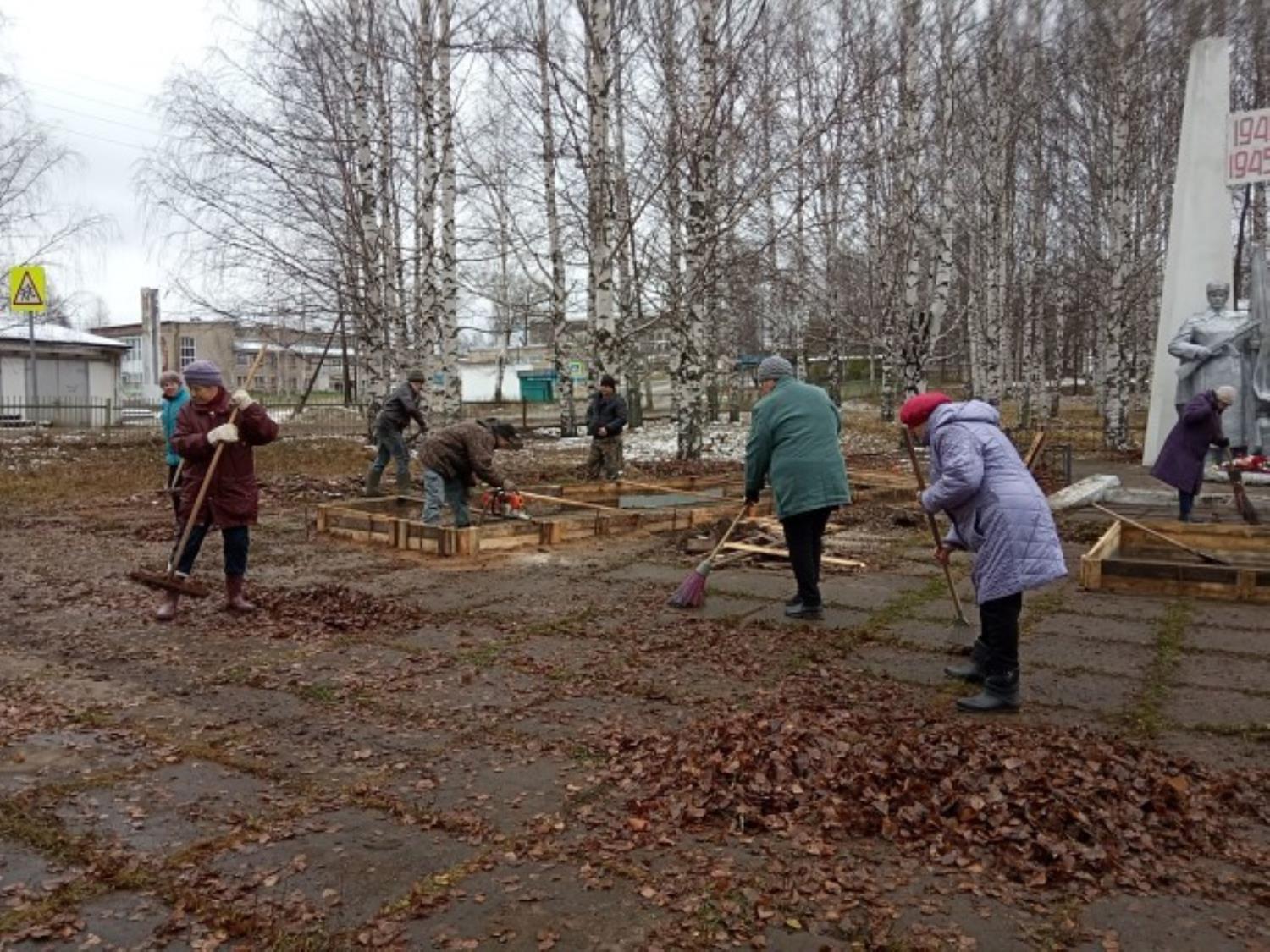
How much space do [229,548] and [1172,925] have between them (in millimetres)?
5671

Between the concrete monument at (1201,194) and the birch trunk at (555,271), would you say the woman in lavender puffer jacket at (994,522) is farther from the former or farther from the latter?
the birch trunk at (555,271)

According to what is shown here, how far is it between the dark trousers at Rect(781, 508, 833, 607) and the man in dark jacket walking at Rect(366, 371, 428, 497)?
258 inches

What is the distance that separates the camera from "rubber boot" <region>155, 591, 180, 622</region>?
20.9ft

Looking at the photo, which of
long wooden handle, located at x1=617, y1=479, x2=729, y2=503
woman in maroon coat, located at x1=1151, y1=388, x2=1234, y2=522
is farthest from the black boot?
long wooden handle, located at x1=617, y1=479, x2=729, y2=503

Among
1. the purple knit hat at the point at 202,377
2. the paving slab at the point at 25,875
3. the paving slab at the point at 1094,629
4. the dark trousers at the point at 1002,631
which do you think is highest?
the purple knit hat at the point at 202,377

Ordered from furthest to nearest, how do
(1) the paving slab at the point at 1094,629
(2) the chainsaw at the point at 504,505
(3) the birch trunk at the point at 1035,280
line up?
(3) the birch trunk at the point at 1035,280 < (2) the chainsaw at the point at 504,505 < (1) the paving slab at the point at 1094,629

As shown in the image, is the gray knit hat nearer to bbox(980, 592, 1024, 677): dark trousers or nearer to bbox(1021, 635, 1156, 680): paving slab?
bbox(1021, 635, 1156, 680): paving slab

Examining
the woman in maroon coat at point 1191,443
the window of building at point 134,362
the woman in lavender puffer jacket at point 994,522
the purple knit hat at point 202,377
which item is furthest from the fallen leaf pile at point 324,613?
the window of building at point 134,362

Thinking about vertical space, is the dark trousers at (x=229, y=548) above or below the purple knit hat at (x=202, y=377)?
below

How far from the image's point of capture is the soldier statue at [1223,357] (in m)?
13.6

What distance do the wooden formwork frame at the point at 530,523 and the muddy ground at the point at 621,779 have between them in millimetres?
1971

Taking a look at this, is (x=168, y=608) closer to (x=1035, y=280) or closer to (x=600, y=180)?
(x=600, y=180)

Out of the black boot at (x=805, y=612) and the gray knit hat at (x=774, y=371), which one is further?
the gray knit hat at (x=774, y=371)

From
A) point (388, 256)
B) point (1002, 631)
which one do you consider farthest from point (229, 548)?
point (388, 256)
